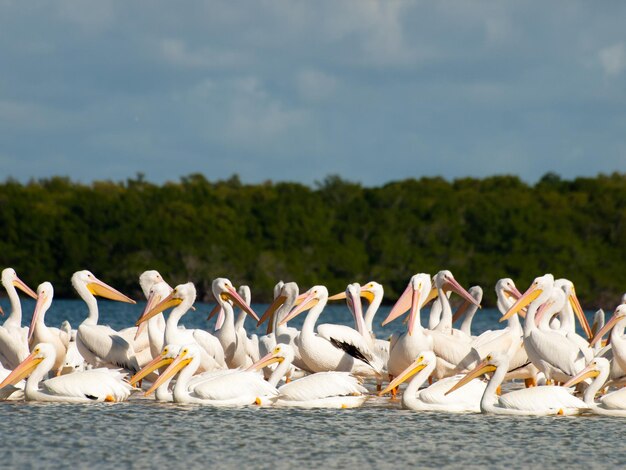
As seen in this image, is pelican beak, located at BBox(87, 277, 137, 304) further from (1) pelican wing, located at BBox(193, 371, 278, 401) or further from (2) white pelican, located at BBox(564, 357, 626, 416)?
(2) white pelican, located at BBox(564, 357, 626, 416)

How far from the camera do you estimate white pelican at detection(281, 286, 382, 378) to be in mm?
10828

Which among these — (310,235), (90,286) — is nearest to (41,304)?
(90,286)

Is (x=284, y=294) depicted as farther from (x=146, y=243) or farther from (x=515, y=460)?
(x=146, y=243)

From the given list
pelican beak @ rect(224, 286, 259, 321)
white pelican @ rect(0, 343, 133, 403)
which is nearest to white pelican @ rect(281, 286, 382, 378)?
pelican beak @ rect(224, 286, 259, 321)

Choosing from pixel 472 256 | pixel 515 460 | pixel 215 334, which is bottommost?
pixel 515 460

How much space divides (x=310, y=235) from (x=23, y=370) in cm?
3381

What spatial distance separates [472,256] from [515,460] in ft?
114

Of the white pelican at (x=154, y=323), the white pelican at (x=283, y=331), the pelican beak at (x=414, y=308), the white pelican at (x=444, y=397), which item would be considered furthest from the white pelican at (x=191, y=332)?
the white pelican at (x=444, y=397)

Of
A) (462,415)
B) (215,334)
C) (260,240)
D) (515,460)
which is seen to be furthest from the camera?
(260,240)

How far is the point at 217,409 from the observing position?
9398mm

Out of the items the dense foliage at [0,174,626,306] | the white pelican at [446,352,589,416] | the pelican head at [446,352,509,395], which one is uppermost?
the dense foliage at [0,174,626,306]

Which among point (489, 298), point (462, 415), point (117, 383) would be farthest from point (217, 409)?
point (489, 298)

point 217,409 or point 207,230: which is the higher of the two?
point 207,230

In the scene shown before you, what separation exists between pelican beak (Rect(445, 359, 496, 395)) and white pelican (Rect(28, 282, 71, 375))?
331 cm
